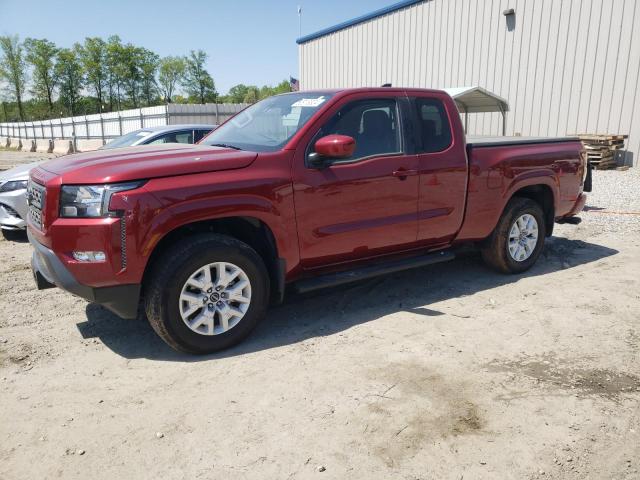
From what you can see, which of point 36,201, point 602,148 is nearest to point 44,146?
point 602,148

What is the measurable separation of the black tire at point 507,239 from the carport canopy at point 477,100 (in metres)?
7.58

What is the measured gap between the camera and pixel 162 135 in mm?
7586

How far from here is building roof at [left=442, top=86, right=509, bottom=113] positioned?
12.5m

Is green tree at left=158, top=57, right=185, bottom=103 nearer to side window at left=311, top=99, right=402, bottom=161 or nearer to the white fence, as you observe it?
the white fence

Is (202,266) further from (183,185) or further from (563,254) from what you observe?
(563,254)

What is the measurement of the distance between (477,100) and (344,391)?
1250 centimetres

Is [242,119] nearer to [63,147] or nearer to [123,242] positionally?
[123,242]

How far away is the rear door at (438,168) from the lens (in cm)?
453

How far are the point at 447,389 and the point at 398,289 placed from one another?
76.0 inches

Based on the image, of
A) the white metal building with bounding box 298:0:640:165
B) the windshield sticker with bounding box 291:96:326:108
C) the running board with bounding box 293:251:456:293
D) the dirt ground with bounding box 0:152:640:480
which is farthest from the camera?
the white metal building with bounding box 298:0:640:165

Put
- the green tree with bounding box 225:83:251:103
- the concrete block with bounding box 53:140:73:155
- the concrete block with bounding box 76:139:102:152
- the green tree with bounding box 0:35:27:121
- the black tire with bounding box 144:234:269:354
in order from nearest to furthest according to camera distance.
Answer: the black tire with bounding box 144:234:269:354 → the concrete block with bounding box 76:139:102:152 → the concrete block with bounding box 53:140:73:155 → the green tree with bounding box 0:35:27:121 → the green tree with bounding box 225:83:251:103

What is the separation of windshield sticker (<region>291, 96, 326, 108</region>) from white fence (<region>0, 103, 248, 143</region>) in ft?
66.4

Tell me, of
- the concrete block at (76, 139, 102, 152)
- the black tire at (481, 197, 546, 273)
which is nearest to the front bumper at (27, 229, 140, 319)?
the black tire at (481, 197, 546, 273)

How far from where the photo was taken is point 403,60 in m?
19.6
